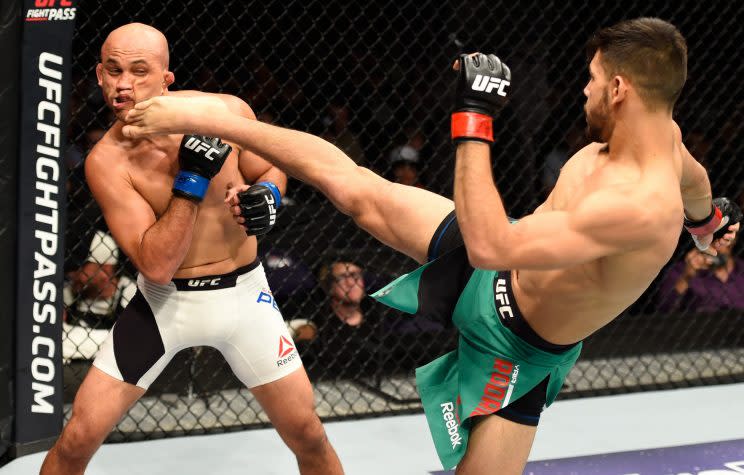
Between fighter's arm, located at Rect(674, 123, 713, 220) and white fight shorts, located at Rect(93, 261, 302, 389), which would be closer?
fighter's arm, located at Rect(674, 123, 713, 220)

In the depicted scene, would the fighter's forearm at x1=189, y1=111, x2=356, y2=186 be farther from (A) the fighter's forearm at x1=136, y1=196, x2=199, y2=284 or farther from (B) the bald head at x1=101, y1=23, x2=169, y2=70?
(B) the bald head at x1=101, y1=23, x2=169, y2=70

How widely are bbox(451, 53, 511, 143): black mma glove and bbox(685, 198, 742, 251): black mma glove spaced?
0.83 m

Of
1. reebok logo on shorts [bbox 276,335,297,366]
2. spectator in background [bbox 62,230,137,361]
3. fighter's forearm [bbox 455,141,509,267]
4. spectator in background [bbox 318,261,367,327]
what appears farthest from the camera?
spectator in background [bbox 318,261,367,327]

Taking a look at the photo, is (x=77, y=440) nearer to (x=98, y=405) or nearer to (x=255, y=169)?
(x=98, y=405)

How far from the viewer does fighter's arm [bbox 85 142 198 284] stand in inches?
83.7

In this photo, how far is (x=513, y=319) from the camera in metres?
1.85

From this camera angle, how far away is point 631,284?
174cm

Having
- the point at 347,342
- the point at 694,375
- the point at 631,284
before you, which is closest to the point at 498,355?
the point at 631,284

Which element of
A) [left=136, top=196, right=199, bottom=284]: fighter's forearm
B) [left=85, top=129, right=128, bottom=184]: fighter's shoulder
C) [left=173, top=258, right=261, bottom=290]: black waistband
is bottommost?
[left=173, top=258, right=261, bottom=290]: black waistband

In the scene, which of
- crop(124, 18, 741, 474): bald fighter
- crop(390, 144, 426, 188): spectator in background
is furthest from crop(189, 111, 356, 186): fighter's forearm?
crop(390, 144, 426, 188): spectator in background

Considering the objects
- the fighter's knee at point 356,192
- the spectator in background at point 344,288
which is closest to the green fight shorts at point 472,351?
the fighter's knee at point 356,192

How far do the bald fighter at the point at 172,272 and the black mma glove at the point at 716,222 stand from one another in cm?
101

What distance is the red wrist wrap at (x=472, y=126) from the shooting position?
1586 mm

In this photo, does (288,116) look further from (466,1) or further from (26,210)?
(26,210)
